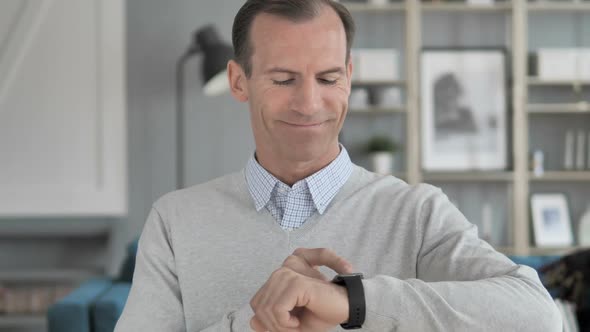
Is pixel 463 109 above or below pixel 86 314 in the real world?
above

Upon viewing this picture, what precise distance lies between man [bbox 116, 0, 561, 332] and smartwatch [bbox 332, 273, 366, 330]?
7 centimetres

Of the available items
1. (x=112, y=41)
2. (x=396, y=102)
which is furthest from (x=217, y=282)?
(x=396, y=102)

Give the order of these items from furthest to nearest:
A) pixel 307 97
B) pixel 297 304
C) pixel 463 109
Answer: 1. pixel 463 109
2. pixel 307 97
3. pixel 297 304

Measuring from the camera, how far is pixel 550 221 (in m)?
5.87

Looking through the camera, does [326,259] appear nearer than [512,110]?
Yes

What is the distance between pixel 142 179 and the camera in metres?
5.40

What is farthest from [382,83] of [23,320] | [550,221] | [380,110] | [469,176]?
[23,320]

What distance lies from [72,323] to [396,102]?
10.3 feet

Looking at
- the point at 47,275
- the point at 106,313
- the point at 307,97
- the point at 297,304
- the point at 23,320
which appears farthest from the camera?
the point at 47,275

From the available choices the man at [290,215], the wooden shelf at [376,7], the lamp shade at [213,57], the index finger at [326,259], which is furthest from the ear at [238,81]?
the wooden shelf at [376,7]

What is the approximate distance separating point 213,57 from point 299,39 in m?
3.53

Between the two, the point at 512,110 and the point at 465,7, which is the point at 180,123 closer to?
the point at 465,7

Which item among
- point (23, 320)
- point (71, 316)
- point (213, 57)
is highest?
point (213, 57)

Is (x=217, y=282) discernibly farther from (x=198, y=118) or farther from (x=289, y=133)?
(x=198, y=118)
